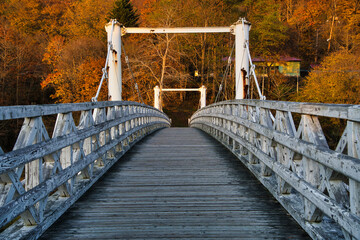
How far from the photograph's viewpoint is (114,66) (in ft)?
36.3

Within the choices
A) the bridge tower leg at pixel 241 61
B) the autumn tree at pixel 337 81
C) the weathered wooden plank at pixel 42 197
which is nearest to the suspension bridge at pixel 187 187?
the weathered wooden plank at pixel 42 197

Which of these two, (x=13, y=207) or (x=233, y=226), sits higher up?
(x=13, y=207)

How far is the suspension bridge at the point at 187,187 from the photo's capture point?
105 inches

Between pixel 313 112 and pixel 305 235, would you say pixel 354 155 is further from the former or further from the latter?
pixel 305 235

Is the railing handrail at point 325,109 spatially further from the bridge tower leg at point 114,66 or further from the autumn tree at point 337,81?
the autumn tree at point 337,81

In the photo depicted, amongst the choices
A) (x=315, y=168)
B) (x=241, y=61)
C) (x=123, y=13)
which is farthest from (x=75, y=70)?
(x=315, y=168)

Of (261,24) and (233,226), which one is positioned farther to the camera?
(261,24)

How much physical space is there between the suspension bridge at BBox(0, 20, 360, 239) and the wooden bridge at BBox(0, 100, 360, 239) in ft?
0.03

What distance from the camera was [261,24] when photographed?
131 feet

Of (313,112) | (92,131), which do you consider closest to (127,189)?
(92,131)

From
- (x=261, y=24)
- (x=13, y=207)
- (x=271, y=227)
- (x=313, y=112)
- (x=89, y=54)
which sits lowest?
(x=271, y=227)

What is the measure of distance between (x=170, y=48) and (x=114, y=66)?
23.0m

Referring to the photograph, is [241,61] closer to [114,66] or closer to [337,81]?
[114,66]

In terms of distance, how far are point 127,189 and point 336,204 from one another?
119 inches
